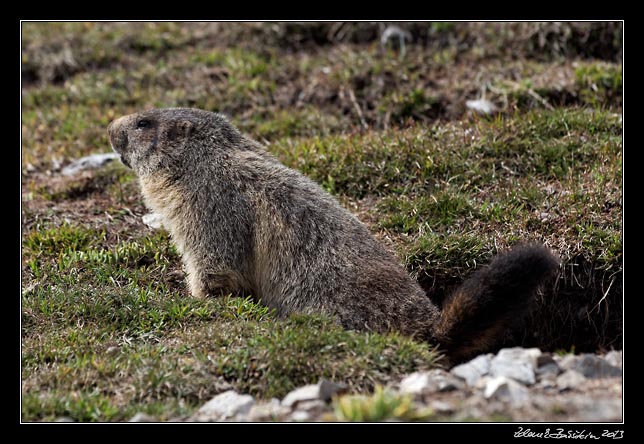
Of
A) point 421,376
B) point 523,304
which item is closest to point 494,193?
point 523,304

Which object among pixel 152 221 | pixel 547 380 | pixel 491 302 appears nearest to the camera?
pixel 547 380

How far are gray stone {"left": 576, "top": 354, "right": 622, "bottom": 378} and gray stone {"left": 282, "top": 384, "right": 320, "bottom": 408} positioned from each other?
4.98 feet

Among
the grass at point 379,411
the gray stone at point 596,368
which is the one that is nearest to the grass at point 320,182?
the grass at point 379,411

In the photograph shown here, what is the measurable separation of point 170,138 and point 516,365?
A: 4.05 meters

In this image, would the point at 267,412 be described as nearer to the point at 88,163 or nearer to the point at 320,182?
the point at 320,182

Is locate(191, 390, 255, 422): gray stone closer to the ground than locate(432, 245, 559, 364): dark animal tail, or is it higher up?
closer to the ground

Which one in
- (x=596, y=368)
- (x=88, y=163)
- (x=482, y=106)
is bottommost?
(x=596, y=368)

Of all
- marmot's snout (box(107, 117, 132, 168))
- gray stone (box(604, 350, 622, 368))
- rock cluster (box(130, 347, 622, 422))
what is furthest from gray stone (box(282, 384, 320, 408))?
marmot's snout (box(107, 117, 132, 168))

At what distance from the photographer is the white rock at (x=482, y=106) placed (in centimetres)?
971

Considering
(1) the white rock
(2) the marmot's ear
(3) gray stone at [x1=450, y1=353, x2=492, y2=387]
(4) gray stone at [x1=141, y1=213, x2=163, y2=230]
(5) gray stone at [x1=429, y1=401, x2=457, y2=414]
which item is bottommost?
(4) gray stone at [x1=141, y1=213, x2=163, y2=230]

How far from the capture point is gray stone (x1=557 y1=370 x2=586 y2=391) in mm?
4254

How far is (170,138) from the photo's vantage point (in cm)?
723

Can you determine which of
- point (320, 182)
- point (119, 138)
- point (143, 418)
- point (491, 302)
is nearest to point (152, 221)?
point (119, 138)

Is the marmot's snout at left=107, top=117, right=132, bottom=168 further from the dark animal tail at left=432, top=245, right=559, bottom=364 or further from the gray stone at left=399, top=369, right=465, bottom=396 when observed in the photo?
the gray stone at left=399, top=369, right=465, bottom=396
